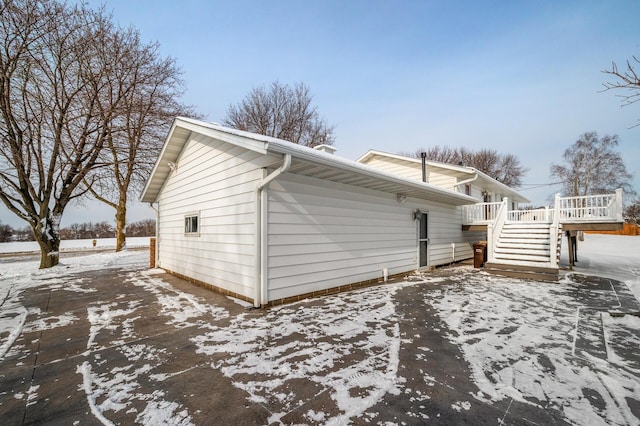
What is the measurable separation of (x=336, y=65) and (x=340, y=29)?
7.03ft

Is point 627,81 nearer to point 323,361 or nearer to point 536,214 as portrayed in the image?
point 323,361

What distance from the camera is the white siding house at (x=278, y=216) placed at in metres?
4.47

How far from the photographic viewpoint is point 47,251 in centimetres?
883

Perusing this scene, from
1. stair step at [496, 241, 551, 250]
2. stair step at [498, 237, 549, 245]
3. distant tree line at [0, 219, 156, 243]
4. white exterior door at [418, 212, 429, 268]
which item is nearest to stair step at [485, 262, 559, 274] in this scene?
stair step at [496, 241, 551, 250]

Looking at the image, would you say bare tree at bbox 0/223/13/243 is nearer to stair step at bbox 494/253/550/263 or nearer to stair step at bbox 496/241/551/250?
stair step at bbox 494/253/550/263

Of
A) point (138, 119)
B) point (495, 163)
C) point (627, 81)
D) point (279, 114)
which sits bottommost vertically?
point (627, 81)

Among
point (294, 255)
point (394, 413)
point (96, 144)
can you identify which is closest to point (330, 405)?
point (394, 413)

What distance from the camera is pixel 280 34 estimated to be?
9508 mm

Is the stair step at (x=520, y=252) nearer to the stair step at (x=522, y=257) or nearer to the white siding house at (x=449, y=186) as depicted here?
the stair step at (x=522, y=257)

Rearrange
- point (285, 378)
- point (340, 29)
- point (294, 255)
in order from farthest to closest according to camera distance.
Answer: point (340, 29), point (294, 255), point (285, 378)

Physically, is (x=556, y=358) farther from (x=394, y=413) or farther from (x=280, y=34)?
(x=280, y=34)

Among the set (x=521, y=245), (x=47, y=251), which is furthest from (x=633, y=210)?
(x=47, y=251)

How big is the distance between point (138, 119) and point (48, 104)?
3.33 meters

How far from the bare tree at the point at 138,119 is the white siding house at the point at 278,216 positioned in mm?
4690
